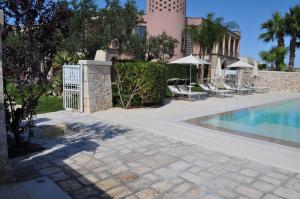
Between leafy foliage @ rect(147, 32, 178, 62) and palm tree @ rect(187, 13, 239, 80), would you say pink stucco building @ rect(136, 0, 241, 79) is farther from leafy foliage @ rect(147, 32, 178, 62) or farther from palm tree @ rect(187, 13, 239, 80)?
leafy foliage @ rect(147, 32, 178, 62)

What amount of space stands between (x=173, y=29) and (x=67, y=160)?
2890cm

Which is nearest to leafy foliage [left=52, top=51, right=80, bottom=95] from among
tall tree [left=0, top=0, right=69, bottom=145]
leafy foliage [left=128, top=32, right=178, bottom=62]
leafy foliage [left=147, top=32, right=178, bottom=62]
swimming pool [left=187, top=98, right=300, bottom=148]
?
swimming pool [left=187, top=98, right=300, bottom=148]

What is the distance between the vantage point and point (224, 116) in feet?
Answer: 40.0

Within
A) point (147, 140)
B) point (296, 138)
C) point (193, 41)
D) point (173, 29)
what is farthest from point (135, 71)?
point (173, 29)

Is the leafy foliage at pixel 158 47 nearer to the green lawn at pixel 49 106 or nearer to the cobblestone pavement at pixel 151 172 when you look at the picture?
the green lawn at pixel 49 106

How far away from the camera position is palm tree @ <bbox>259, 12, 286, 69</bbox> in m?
33.3

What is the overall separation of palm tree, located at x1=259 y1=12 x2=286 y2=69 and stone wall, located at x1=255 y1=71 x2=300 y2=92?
22.1 feet

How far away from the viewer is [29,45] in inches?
234

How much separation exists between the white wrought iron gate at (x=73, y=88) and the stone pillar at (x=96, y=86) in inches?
8.6

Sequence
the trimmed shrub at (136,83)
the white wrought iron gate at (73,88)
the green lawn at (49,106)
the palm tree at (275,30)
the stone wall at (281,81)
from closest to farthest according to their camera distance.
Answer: the white wrought iron gate at (73,88)
the green lawn at (49,106)
the trimmed shrub at (136,83)
the stone wall at (281,81)
the palm tree at (275,30)

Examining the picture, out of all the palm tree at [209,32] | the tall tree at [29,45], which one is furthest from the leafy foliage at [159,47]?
the tall tree at [29,45]

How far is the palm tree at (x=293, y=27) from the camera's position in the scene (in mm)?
31828

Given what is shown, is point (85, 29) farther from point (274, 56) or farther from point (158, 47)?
point (274, 56)

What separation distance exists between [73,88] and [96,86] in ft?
3.25
